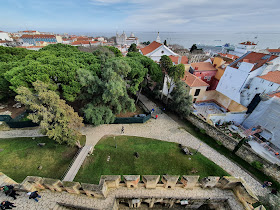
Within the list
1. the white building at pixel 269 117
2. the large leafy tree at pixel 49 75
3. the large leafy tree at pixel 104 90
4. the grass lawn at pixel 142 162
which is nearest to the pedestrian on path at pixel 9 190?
the grass lawn at pixel 142 162

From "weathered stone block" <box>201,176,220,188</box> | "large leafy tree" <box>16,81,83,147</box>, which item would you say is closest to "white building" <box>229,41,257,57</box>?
"weathered stone block" <box>201,176,220,188</box>

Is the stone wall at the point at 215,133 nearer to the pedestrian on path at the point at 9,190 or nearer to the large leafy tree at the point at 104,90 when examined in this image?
the large leafy tree at the point at 104,90

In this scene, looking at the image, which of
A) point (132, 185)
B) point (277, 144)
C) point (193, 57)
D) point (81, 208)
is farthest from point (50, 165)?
point (193, 57)

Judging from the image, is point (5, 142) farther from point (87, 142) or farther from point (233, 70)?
point (233, 70)

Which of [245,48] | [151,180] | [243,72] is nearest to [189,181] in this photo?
[151,180]

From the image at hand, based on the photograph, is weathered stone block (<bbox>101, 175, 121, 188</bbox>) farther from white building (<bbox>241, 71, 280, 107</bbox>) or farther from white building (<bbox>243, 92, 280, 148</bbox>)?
white building (<bbox>241, 71, 280, 107</bbox>)
